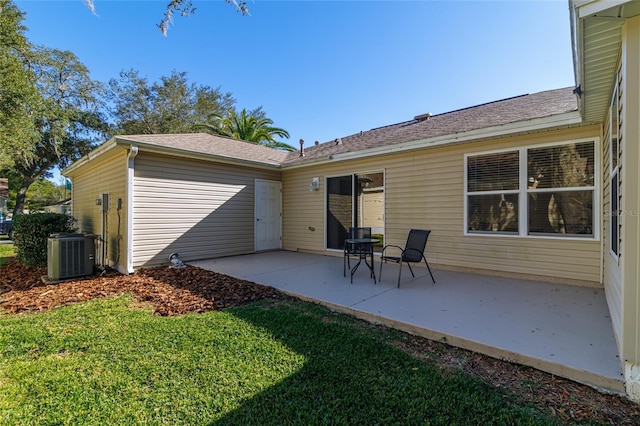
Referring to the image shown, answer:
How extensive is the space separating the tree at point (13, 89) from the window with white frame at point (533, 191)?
14.3 meters

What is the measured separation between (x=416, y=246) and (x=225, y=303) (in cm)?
313

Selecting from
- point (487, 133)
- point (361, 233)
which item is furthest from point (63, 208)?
point (487, 133)

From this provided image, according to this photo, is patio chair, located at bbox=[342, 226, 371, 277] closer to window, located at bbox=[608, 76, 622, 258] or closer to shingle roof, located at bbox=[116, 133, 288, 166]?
window, located at bbox=[608, 76, 622, 258]

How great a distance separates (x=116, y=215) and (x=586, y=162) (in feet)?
28.0

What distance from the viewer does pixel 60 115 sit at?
15.6 m

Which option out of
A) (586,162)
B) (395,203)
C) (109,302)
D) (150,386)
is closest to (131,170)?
(109,302)

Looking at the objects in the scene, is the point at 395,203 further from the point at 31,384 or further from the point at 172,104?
the point at 172,104

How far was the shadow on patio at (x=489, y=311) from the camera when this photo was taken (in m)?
2.38

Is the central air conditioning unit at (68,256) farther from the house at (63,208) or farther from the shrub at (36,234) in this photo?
the house at (63,208)

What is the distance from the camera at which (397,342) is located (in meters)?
2.85

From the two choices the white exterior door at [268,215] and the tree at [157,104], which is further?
the tree at [157,104]

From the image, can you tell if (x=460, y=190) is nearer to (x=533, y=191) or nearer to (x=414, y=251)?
(x=533, y=191)

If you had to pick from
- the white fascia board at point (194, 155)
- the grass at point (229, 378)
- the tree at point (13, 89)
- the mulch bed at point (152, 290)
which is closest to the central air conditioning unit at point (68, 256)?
the mulch bed at point (152, 290)

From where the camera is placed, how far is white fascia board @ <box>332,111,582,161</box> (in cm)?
425
